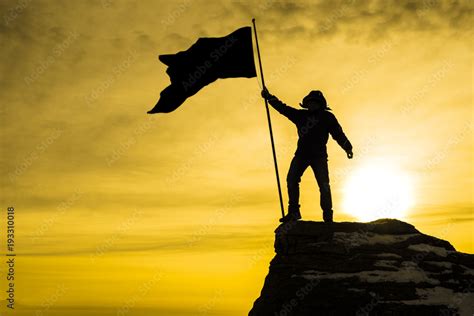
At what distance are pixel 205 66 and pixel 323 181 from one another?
14.7ft

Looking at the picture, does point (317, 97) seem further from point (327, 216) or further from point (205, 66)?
point (205, 66)

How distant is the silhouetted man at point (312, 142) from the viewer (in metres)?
13.7

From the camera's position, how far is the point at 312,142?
1367 cm

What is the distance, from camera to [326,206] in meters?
13.7

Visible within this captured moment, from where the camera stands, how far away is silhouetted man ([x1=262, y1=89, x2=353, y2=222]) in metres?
13.7

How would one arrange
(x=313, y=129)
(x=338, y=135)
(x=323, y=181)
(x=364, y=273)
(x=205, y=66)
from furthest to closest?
1. (x=205, y=66)
2. (x=338, y=135)
3. (x=313, y=129)
4. (x=323, y=181)
5. (x=364, y=273)

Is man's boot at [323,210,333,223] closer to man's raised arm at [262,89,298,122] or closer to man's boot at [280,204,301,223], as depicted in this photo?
man's boot at [280,204,301,223]

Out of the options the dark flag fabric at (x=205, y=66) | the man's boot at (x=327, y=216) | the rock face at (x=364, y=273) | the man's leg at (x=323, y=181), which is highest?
the dark flag fabric at (x=205, y=66)

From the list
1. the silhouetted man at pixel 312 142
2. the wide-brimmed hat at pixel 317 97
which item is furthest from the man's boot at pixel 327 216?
the wide-brimmed hat at pixel 317 97

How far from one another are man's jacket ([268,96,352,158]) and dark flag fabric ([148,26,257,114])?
163cm

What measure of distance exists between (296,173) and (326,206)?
1.12 m

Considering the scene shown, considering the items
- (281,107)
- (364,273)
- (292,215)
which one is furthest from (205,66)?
(364,273)

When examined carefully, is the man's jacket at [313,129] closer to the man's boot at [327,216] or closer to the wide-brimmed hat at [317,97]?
the wide-brimmed hat at [317,97]

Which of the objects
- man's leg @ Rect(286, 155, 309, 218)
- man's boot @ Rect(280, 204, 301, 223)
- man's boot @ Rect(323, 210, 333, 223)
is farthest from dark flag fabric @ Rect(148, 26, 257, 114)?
man's boot @ Rect(323, 210, 333, 223)
